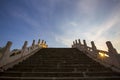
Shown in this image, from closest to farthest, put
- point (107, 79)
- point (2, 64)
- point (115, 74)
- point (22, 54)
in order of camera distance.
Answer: point (107, 79)
point (115, 74)
point (2, 64)
point (22, 54)

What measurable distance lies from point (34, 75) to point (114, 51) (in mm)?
4168

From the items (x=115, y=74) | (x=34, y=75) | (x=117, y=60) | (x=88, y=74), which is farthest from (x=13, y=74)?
(x=117, y=60)

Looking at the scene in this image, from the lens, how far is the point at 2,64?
4863 mm

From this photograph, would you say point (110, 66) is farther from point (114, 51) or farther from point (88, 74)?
point (88, 74)

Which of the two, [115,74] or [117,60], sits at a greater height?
[117,60]

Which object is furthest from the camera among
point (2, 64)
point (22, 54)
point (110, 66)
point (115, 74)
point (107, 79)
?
point (22, 54)

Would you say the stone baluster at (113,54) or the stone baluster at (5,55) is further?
the stone baluster at (5,55)

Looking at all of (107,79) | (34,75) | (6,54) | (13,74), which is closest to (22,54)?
(6,54)

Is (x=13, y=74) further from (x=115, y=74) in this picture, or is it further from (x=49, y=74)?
(x=115, y=74)

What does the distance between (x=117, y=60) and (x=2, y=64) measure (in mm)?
5698

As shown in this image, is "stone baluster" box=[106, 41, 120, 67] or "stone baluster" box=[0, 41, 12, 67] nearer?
"stone baluster" box=[106, 41, 120, 67]

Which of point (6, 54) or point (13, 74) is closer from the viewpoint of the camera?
point (13, 74)

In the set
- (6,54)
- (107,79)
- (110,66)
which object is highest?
(6,54)

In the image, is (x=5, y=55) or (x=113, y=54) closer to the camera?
(x=113, y=54)
